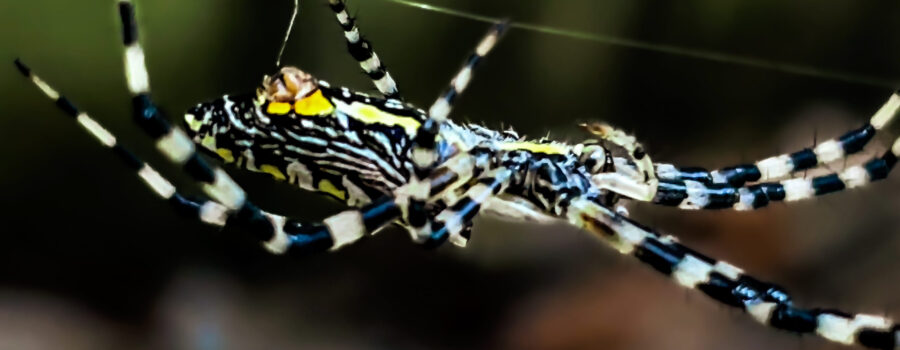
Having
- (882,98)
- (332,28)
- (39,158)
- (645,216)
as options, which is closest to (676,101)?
(882,98)

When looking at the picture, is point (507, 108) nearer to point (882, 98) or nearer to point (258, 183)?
point (258, 183)

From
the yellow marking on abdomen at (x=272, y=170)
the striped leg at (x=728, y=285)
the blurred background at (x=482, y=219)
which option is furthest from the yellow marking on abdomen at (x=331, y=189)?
the blurred background at (x=482, y=219)

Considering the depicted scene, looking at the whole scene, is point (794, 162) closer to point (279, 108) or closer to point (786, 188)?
point (786, 188)

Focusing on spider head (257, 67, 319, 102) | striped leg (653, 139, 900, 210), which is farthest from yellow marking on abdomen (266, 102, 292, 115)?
striped leg (653, 139, 900, 210)

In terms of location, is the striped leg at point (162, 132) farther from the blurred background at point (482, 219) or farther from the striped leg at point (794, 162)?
the blurred background at point (482, 219)

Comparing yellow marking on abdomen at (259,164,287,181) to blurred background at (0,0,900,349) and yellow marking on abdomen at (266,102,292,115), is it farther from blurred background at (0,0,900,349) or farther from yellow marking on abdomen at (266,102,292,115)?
blurred background at (0,0,900,349)

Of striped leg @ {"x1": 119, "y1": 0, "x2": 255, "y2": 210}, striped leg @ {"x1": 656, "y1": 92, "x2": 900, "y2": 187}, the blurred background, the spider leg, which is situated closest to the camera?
striped leg @ {"x1": 119, "y1": 0, "x2": 255, "y2": 210}
